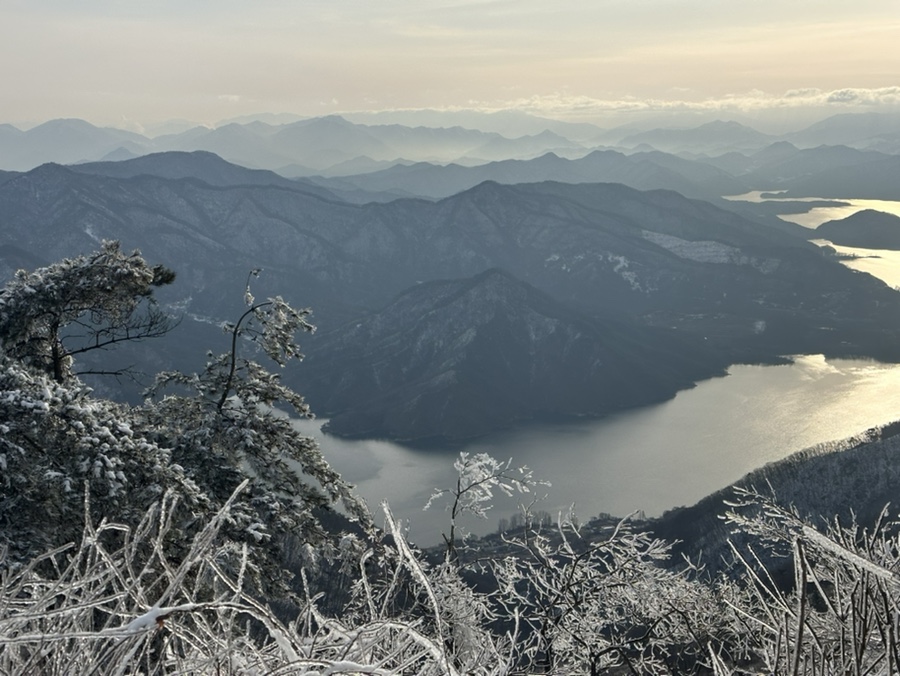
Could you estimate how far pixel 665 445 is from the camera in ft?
296

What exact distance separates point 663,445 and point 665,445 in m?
0.23

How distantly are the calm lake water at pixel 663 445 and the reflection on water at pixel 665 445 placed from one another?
138mm

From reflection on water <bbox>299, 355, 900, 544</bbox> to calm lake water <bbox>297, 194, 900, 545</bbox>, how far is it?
138 millimetres

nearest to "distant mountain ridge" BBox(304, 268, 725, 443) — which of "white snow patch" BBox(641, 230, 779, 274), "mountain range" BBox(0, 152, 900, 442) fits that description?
"mountain range" BBox(0, 152, 900, 442)

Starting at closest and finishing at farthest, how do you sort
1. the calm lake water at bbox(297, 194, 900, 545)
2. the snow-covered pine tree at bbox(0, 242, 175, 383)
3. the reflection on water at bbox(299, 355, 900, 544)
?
the snow-covered pine tree at bbox(0, 242, 175, 383) < the calm lake water at bbox(297, 194, 900, 545) < the reflection on water at bbox(299, 355, 900, 544)

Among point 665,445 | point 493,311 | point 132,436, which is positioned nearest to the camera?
point 132,436

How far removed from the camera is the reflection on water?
73.8 metres

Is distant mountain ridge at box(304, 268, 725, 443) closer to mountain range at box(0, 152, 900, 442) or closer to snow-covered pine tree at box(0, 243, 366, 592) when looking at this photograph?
mountain range at box(0, 152, 900, 442)

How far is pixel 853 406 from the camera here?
95000 millimetres

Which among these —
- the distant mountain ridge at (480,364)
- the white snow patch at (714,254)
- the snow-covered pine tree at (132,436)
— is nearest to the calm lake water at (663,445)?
the distant mountain ridge at (480,364)

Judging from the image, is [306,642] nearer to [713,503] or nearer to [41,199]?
[713,503]

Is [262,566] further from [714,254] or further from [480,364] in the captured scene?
[714,254]

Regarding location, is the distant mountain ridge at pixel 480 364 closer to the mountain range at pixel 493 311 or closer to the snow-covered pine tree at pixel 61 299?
the mountain range at pixel 493 311

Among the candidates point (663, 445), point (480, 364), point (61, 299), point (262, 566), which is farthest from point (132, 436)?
point (480, 364)
